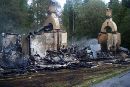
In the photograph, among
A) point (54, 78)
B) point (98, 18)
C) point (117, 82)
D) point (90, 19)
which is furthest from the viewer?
point (90, 19)

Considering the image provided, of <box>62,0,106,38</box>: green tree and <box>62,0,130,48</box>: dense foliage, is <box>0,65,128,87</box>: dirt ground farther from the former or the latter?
<box>62,0,106,38</box>: green tree

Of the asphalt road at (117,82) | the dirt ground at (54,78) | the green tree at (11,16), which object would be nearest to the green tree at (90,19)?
the green tree at (11,16)

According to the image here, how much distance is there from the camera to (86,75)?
26812 millimetres

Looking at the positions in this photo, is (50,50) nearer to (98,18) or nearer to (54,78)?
(54,78)

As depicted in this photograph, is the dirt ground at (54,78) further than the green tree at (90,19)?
No

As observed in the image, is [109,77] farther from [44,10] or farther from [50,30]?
[44,10]

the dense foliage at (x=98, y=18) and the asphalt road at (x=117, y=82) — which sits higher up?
the dense foliage at (x=98, y=18)

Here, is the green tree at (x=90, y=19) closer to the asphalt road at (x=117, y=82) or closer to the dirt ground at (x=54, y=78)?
the dirt ground at (x=54, y=78)

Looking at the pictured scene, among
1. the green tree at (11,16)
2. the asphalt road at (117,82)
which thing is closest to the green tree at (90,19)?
the green tree at (11,16)

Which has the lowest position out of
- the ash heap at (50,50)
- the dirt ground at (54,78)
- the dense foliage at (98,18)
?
the dirt ground at (54,78)

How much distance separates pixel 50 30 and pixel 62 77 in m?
15.4

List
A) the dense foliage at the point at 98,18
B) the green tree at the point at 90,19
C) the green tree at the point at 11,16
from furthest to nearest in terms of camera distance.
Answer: the green tree at the point at 90,19 → the green tree at the point at 11,16 → the dense foliage at the point at 98,18

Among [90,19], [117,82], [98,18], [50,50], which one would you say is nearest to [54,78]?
[117,82]

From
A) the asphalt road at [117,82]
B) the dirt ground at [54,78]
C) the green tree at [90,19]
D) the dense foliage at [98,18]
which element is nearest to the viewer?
the asphalt road at [117,82]
